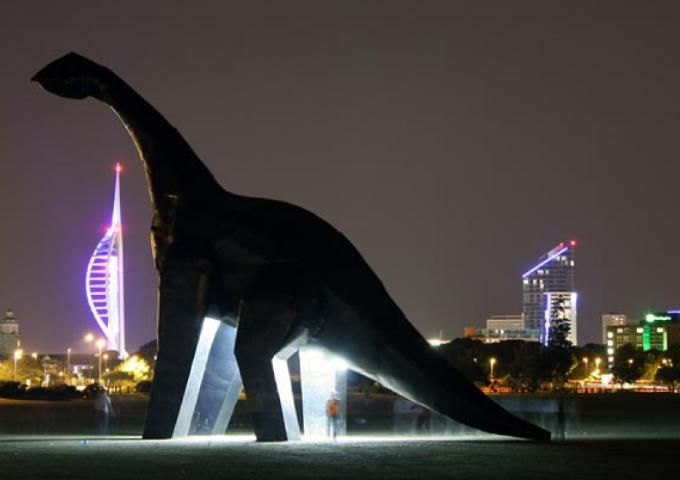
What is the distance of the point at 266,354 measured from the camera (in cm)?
2541

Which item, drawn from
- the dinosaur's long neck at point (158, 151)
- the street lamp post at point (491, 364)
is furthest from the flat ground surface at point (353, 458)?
the street lamp post at point (491, 364)

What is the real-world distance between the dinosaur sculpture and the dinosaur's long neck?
25mm

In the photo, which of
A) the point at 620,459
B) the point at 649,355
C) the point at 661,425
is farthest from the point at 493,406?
the point at 649,355

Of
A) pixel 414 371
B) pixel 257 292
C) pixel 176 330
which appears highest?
pixel 257 292

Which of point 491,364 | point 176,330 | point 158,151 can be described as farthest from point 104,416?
point 491,364

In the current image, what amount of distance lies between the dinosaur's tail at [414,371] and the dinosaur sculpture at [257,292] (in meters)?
0.02

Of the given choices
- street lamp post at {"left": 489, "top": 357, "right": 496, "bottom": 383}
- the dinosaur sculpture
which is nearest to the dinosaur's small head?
the dinosaur sculpture

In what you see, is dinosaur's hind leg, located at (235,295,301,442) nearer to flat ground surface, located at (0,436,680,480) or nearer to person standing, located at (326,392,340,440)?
flat ground surface, located at (0,436,680,480)

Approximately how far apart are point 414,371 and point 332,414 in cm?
233

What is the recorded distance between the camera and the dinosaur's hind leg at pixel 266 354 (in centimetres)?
2544

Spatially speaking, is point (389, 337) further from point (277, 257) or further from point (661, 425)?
point (661, 425)

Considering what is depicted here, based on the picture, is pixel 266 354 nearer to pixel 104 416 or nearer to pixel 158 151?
pixel 158 151

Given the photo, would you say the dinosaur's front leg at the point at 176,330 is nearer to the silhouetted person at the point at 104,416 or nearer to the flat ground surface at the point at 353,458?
the flat ground surface at the point at 353,458

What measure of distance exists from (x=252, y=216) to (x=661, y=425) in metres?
17.9
